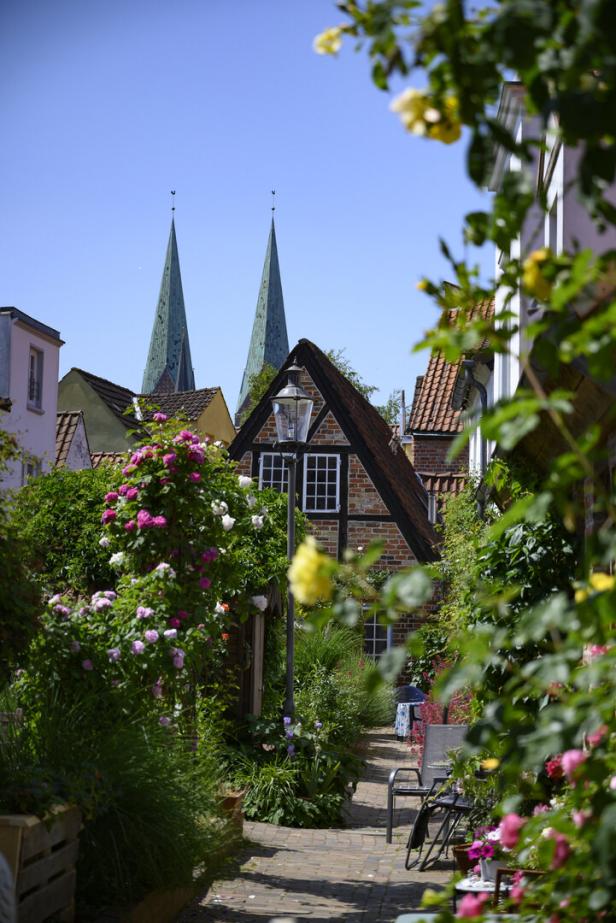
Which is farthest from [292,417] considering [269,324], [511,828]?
[269,324]

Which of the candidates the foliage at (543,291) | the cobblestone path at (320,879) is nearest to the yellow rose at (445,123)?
the foliage at (543,291)

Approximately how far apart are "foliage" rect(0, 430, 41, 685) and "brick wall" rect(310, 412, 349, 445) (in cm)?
2059

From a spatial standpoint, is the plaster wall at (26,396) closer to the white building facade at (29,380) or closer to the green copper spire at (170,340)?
the white building facade at (29,380)

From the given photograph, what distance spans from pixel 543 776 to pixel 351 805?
16.1 feet

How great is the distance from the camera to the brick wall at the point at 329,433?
2677cm

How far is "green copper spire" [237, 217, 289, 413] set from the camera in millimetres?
85375

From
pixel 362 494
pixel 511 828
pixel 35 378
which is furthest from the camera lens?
pixel 35 378

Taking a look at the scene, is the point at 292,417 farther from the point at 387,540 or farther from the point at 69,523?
the point at 387,540

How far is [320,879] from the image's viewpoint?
27.1 feet

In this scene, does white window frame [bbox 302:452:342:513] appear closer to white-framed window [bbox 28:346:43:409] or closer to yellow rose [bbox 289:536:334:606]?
white-framed window [bbox 28:346:43:409]

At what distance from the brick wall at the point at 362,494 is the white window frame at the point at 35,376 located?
7.36 meters

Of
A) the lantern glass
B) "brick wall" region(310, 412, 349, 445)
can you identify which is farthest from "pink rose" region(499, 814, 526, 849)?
"brick wall" region(310, 412, 349, 445)

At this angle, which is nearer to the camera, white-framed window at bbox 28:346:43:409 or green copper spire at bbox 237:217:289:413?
white-framed window at bbox 28:346:43:409

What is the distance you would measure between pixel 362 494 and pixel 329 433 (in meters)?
1.52
